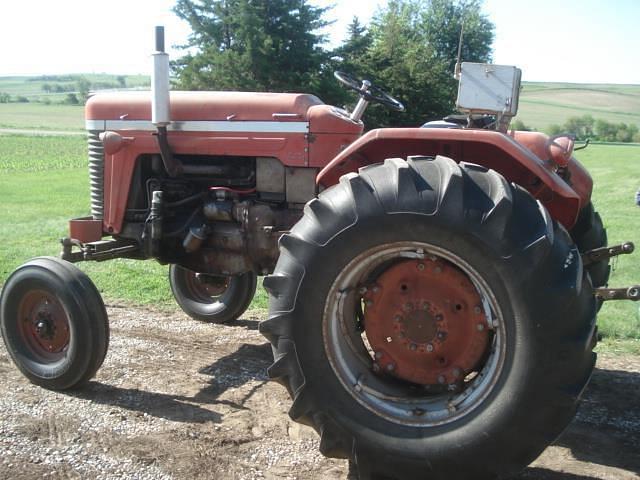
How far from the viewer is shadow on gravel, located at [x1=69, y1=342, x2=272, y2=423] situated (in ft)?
11.5

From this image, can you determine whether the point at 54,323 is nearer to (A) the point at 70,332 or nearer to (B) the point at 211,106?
(A) the point at 70,332

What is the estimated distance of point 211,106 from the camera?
3969 millimetres

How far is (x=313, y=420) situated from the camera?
8.89 feet

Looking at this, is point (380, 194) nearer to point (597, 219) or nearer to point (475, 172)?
point (475, 172)

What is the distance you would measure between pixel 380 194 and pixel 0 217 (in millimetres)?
9169

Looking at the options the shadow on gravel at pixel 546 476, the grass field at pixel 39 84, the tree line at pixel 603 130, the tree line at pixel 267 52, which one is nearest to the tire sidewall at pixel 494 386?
the shadow on gravel at pixel 546 476

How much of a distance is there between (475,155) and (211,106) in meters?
1.66

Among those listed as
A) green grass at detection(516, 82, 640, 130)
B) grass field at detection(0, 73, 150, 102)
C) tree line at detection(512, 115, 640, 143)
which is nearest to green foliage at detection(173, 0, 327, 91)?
green grass at detection(516, 82, 640, 130)

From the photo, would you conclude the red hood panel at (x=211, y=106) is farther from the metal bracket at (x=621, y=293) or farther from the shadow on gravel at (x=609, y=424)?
the shadow on gravel at (x=609, y=424)

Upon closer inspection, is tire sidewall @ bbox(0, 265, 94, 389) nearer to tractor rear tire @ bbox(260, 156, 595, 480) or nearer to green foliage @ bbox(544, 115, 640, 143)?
tractor rear tire @ bbox(260, 156, 595, 480)

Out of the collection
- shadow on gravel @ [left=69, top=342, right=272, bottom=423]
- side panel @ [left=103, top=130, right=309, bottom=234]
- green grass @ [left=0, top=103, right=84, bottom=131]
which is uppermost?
side panel @ [left=103, top=130, right=309, bottom=234]

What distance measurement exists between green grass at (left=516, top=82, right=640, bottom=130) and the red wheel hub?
1509 inches

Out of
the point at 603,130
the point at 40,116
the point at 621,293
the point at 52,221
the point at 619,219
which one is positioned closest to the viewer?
the point at 621,293

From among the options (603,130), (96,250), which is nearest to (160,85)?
(96,250)
